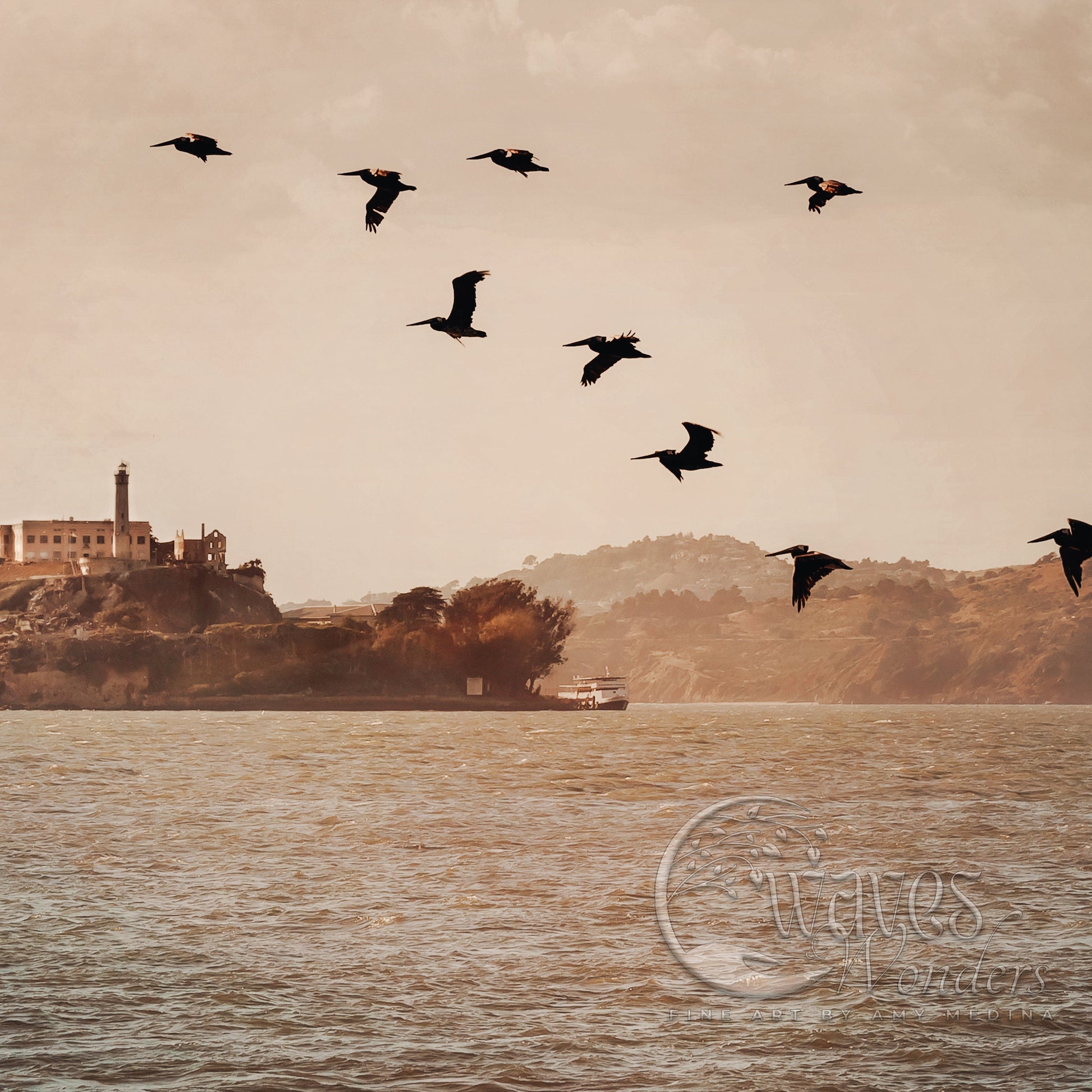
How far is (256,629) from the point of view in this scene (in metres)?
179

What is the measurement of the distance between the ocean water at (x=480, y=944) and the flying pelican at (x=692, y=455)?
7077mm

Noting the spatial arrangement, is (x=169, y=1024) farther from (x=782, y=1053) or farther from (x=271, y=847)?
(x=271, y=847)

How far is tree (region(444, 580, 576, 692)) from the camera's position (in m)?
172

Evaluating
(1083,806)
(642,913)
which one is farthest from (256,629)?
(642,913)

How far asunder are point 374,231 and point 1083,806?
33.5 meters

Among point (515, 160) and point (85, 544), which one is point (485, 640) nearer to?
point (85, 544)

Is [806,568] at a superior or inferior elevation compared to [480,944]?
superior

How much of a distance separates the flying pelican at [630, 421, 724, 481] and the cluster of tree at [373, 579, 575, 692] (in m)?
154

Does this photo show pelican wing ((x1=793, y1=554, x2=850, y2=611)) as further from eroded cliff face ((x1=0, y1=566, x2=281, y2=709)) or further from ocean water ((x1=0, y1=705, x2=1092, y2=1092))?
eroded cliff face ((x1=0, y1=566, x2=281, y2=709))

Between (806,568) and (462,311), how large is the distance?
6.36m

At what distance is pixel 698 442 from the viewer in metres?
17.0

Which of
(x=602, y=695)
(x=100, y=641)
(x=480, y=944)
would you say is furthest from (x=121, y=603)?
(x=480, y=944)

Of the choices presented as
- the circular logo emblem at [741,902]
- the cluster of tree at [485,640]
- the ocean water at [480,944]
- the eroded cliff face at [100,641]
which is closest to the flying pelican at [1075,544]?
the ocean water at [480,944]

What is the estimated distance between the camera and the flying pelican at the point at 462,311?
18.3 meters
